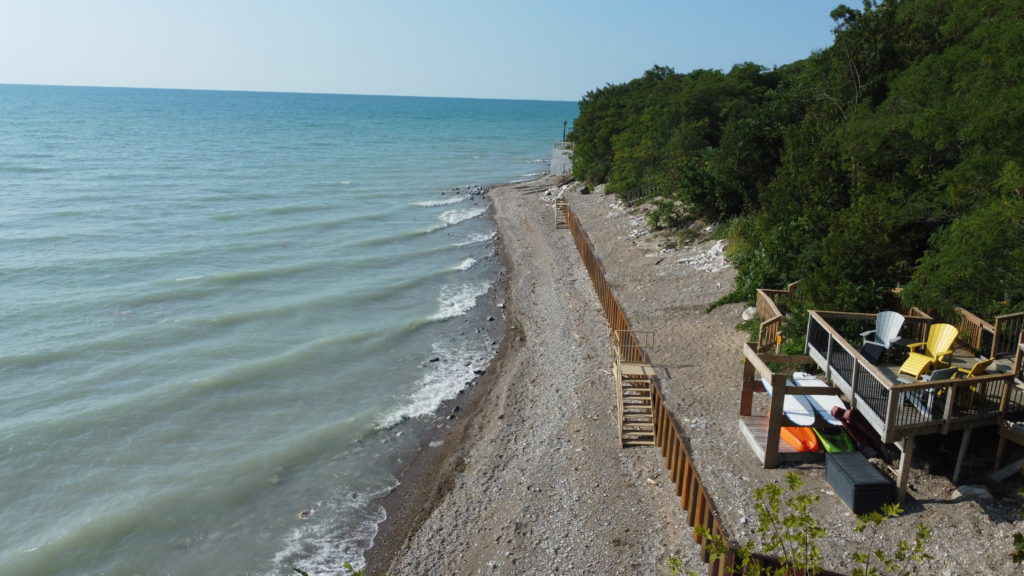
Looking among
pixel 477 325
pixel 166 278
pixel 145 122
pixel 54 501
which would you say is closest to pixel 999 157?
pixel 477 325

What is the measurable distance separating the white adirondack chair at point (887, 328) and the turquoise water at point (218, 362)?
1118 cm

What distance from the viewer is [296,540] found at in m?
15.2

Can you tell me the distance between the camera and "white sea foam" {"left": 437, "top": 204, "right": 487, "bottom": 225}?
164 feet

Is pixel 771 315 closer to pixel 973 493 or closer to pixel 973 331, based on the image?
pixel 973 331

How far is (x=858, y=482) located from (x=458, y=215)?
41482mm

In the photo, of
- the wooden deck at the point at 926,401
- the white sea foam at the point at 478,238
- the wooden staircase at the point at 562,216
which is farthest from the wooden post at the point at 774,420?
the wooden staircase at the point at 562,216

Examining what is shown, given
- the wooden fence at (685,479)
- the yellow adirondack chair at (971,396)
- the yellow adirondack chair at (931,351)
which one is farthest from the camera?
the yellow adirondack chair at (931,351)

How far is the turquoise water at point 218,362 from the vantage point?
15.7 m

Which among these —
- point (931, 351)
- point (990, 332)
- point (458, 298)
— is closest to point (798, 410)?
point (931, 351)

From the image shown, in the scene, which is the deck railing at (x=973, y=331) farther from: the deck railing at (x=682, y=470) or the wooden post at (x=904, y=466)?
the deck railing at (x=682, y=470)

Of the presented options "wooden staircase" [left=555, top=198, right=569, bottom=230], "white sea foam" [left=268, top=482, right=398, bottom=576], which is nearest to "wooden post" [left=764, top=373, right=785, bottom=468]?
"white sea foam" [left=268, top=482, right=398, bottom=576]

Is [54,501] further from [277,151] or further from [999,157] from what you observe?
[277,151]

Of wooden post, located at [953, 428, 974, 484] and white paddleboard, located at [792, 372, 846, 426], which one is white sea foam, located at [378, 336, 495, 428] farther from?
wooden post, located at [953, 428, 974, 484]

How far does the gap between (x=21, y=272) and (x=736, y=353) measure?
101 feet
